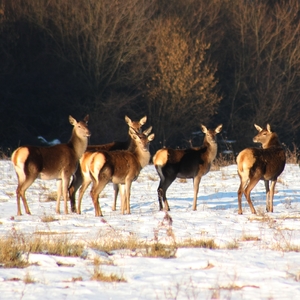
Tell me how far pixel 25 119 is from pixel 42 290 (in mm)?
30402

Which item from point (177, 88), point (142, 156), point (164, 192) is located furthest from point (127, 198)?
point (177, 88)

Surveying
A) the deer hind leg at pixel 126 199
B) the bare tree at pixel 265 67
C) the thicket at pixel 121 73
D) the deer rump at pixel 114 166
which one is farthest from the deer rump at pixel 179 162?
the bare tree at pixel 265 67

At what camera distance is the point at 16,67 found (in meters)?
36.8

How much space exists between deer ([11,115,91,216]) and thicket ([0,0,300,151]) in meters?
20.6

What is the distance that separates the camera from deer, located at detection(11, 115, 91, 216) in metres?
13.1

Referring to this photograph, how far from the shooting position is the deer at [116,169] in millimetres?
13031

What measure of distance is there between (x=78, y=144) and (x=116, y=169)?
4.90 feet

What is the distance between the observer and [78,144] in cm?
1441

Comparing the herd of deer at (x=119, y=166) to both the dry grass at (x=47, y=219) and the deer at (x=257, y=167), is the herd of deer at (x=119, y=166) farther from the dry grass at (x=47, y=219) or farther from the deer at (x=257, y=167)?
the dry grass at (x=47, y=219)

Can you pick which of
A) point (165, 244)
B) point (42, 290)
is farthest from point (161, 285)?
point (165, 244)

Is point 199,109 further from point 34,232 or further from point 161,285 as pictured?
point 161,285

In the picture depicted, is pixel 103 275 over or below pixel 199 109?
below

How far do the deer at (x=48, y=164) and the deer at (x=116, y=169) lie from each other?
0.48 m

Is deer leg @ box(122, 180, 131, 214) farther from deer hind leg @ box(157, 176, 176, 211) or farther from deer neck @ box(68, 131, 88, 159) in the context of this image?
deer neck @ box(68, 131, 88, 159)
